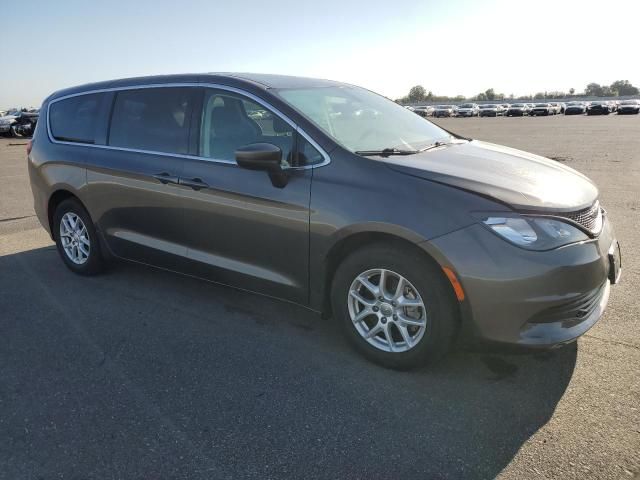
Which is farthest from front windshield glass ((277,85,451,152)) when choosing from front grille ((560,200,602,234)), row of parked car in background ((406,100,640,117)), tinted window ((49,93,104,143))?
row of parked car in background ((406,100,640,117))

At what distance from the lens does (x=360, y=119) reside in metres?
3.98

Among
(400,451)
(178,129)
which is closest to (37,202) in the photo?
(178,129)

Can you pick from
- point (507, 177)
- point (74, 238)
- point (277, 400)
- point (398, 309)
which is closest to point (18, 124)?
point (74, 238)

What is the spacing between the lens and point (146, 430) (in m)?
2.76

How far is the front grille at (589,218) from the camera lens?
2.99 metres

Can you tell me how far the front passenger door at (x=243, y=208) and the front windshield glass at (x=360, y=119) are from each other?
28 centimetres

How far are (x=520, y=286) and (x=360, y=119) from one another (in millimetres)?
1840

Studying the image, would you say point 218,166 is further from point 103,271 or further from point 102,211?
point 103,271

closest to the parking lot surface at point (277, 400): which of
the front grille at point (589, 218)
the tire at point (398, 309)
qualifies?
the tire at point (398, 309)

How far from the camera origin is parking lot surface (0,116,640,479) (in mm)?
2492

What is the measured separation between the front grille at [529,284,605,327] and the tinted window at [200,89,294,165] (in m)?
1.92

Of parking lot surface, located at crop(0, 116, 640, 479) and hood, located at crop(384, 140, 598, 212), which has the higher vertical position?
hood, located at crop(384, 140, 598, 212)

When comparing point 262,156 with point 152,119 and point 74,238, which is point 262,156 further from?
point 74,238

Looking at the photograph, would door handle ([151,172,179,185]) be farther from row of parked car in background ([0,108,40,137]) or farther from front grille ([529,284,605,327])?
row of parked car in background ([0,108,40,137])
